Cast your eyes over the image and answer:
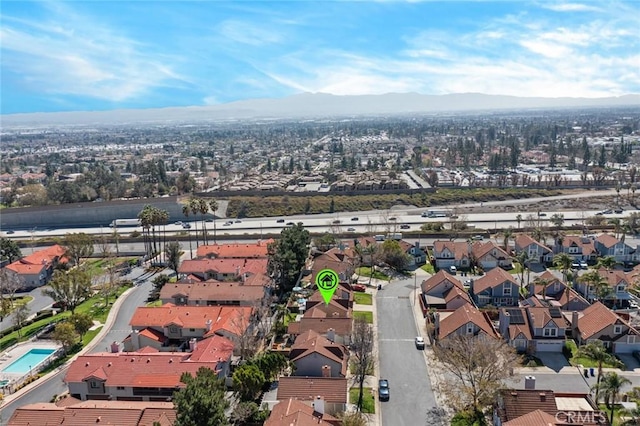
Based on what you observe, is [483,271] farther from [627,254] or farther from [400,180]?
[400,180]

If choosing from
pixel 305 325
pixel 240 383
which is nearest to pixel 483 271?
pixel 305 325

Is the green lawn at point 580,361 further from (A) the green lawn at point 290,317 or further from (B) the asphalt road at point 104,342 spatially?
(B) the asphalt road at point 104,342

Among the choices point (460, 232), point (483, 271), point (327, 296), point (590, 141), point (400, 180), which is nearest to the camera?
point (327, 296)

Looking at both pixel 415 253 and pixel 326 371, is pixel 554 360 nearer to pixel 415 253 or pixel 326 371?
pixel 326 371

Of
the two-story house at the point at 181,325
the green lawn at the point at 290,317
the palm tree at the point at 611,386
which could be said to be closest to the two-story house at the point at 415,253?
the green lawn at the point at 290,317

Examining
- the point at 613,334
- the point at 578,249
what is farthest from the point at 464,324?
the point at 578,249

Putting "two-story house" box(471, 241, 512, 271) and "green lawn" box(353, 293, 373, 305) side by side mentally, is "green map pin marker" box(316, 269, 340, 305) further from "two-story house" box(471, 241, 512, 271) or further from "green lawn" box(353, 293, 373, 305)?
"two-story house" box(471, 241, 512, 271)
